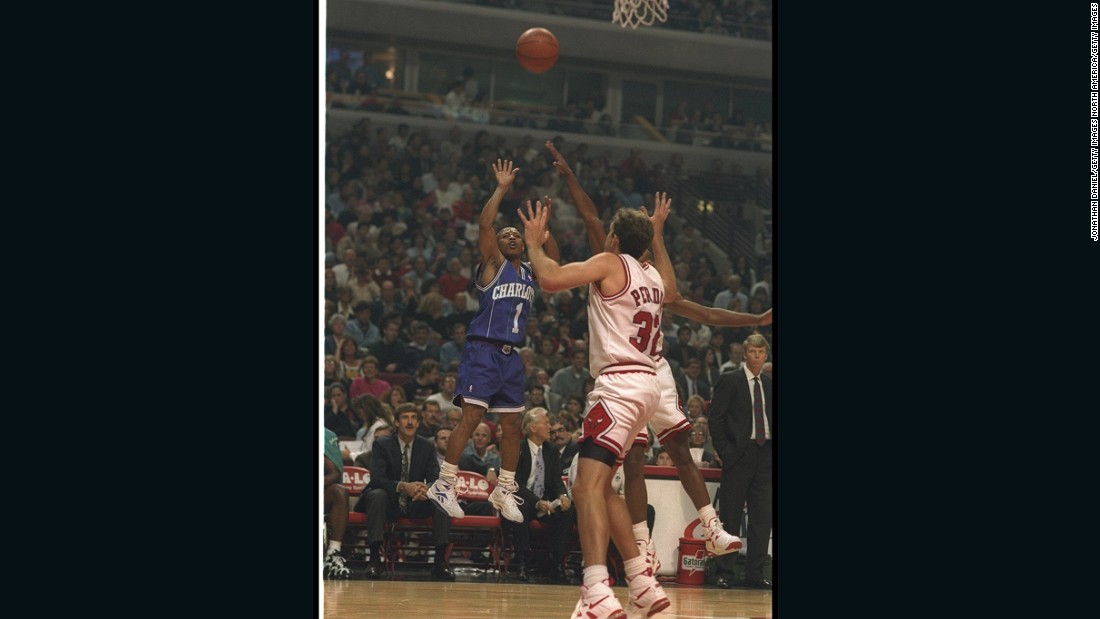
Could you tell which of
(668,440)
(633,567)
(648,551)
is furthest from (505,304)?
(633,567)

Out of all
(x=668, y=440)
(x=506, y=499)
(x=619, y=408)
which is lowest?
(x=506, y=499)

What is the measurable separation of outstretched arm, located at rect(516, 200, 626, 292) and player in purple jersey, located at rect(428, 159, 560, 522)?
1628 millimetres

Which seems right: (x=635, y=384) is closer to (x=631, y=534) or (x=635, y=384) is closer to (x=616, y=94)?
(x=631, y=534)

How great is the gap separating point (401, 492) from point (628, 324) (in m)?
2.61

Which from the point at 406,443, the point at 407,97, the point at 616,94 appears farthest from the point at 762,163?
the point at 406,443

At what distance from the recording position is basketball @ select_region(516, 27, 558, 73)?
371 inches

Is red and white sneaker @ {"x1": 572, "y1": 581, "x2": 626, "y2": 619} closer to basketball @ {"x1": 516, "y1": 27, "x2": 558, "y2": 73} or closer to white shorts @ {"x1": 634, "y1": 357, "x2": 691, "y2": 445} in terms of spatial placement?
white shorts @ {"x1": 634, "y1": 357, "x2": 691, "y2": 445}

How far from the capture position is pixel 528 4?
962 cm

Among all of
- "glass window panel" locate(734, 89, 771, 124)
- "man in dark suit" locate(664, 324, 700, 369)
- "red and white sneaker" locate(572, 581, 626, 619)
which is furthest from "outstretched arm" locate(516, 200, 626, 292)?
"glass window panel" locate(734, 89, 771, 124)

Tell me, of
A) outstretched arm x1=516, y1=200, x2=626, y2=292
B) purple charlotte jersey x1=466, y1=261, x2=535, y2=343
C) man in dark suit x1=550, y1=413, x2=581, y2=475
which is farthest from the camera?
man in dark suit x1=550, y1=413, x2=581, y2=475

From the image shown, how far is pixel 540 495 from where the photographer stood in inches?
379

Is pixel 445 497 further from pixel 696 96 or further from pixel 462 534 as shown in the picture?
pixel 696 96

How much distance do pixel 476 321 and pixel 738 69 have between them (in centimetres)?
288

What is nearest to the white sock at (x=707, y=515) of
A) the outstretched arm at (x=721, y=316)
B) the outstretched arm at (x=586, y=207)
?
the outstretched arm at (x=721, y=316)
